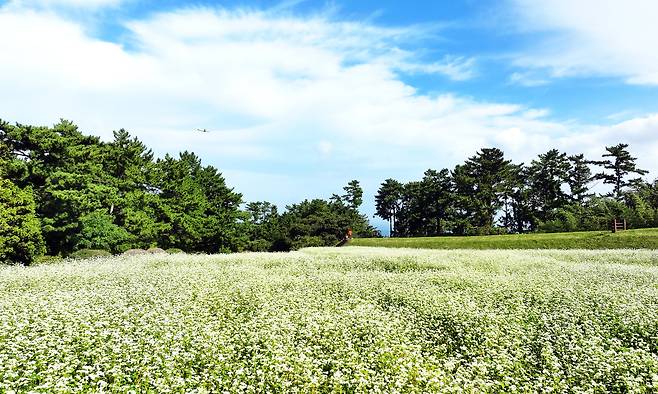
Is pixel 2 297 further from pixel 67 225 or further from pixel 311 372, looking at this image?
pixel 67 225

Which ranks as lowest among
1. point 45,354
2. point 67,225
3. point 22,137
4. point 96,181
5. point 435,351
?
point 435,351

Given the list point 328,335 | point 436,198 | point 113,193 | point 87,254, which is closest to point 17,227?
point 87,254

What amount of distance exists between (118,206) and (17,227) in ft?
62.1

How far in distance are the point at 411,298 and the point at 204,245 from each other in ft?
178

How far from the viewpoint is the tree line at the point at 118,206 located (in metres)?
38.1

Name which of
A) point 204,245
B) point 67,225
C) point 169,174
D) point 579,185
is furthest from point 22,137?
point 579,185

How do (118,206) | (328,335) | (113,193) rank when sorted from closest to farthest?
(328,335), (113,193), (118,206)

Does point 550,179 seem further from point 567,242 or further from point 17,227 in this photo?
point 17,227

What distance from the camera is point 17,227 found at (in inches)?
1384

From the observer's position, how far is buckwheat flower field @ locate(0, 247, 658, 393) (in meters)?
7.70

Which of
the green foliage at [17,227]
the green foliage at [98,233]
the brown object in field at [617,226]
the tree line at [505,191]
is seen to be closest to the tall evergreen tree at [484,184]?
the tree line at [505,191]

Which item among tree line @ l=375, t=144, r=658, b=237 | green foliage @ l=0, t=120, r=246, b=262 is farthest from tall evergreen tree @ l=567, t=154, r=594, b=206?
green foliage @ l=0, t=120, r=246, b=262

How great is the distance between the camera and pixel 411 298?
15375 mm

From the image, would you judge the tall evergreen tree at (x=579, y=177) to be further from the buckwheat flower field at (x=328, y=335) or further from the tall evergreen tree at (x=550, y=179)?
the buckwheat flower field at (x=328, y=335)
